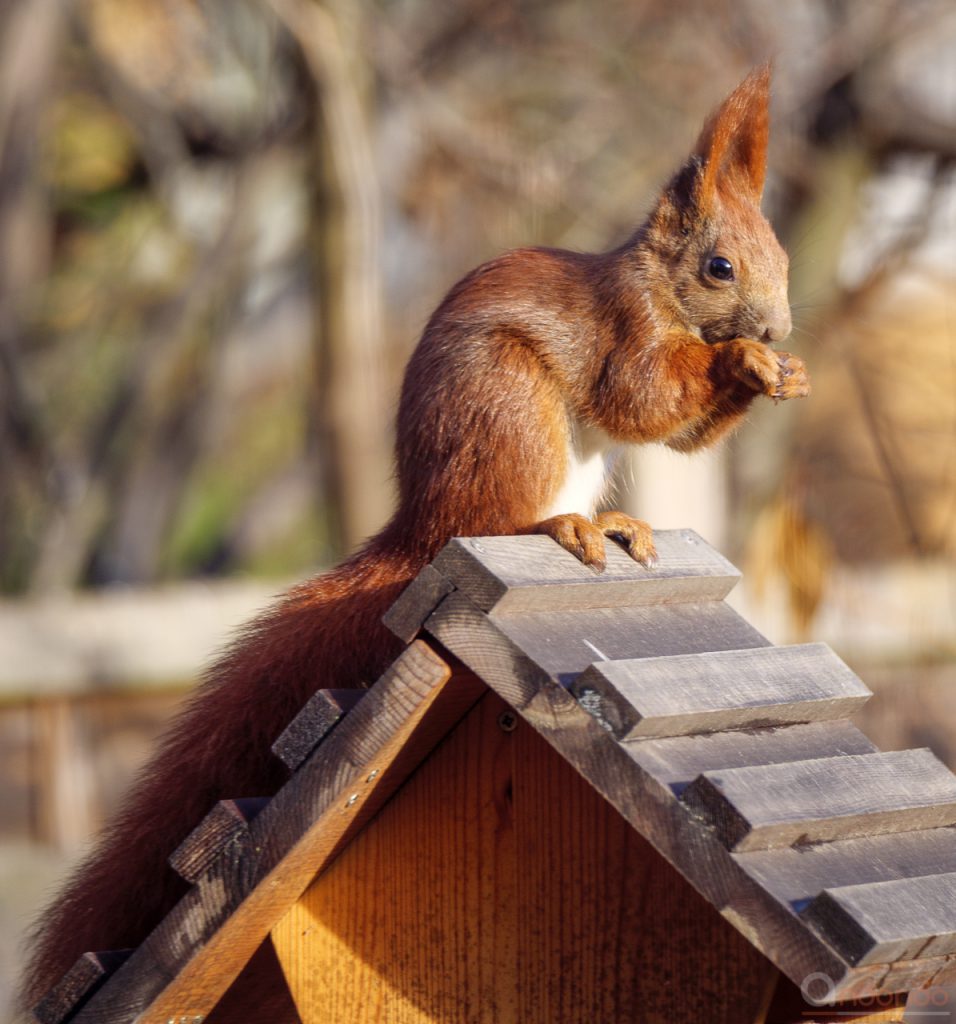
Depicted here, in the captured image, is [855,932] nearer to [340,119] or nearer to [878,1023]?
[878,1023]

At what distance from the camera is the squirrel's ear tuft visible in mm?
2092

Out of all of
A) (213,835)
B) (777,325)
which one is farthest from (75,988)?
(777,325)

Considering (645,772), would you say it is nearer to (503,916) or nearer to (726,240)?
(503,916)

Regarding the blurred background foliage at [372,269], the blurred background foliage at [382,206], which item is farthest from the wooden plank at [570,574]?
the blurred background foliage at [382,206]

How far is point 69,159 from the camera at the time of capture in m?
A: 8.62

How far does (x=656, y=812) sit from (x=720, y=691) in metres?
0.19

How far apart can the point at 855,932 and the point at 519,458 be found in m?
0.80

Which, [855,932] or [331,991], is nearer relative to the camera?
[855,932]

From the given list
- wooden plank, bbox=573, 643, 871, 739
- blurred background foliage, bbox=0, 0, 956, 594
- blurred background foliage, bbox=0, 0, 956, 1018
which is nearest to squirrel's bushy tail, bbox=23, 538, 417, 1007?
wooden plank, bbox=573, 643, 871, 739

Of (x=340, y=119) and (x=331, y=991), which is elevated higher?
(x=340, y=119)

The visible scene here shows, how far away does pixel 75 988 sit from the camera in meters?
1.73

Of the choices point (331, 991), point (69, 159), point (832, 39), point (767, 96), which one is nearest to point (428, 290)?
point (832, 39)

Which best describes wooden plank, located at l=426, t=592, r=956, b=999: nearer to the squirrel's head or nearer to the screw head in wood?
the screw head in wood

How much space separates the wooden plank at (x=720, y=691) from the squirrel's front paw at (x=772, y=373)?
354mm
